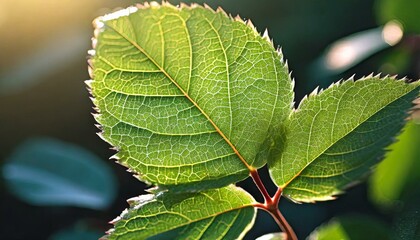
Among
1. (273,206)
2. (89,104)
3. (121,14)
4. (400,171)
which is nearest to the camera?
(121,14)

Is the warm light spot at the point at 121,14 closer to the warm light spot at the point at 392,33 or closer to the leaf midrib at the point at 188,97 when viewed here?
the leaf midrib at the point at 188,97

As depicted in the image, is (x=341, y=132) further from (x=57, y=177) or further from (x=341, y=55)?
(x=57, y=177)

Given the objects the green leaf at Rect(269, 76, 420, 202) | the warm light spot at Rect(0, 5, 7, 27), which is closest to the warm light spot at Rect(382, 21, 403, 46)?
the green leaf at Rect(269, 76, 420, 202)

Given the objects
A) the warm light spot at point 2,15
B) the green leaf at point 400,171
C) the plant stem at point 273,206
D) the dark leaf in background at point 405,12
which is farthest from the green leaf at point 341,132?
the warm light spot at point 2,15

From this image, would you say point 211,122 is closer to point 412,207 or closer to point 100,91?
point 100,91

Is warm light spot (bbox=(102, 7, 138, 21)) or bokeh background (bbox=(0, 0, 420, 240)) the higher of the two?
warm light spot (bbox=(102, 7, 138, 21))

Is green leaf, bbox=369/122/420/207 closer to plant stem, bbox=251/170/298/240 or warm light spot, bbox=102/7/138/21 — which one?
plant stem, bbox=251/170/298/240

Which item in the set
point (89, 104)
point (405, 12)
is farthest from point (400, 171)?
point (89, 104)
